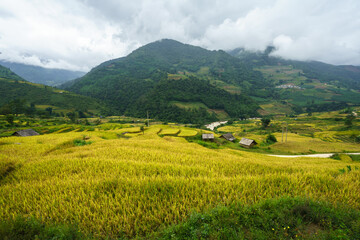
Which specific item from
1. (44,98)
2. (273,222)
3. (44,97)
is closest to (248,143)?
(273,222)

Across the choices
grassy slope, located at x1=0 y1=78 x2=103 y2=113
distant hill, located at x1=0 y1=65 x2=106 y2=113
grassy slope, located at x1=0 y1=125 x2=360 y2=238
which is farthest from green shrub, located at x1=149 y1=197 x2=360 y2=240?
grassy slope, located at x1=0 y1=78 x2=103 y2=113

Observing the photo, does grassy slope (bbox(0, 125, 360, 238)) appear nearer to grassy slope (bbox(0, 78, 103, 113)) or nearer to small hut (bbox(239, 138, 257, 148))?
small hut (bbox(239, 138, 257, 148))

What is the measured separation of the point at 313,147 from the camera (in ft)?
122

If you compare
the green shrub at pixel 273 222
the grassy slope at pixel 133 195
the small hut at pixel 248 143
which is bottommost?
the small hut at pixel 248 143

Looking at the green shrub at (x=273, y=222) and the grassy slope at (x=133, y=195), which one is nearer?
the green shrub at (x=273, y=222)

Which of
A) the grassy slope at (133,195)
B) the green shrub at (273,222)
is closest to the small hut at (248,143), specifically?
the grassy slope at (133,195)

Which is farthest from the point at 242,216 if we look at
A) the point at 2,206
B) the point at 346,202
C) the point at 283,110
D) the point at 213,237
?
the point at 283,110

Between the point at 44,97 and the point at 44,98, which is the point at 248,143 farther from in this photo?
the point at 44,97

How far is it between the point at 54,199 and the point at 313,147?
51413 millimetres

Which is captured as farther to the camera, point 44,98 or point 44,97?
point 44,97

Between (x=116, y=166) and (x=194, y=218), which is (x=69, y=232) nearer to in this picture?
(x=194, y=218)

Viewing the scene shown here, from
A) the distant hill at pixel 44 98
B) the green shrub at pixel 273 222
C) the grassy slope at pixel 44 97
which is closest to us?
the green shrub at pixel 273 222

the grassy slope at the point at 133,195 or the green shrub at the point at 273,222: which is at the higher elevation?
the green shrub at the point at 273,222

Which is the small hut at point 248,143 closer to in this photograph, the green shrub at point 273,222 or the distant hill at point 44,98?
the green shrub at point 273,222
